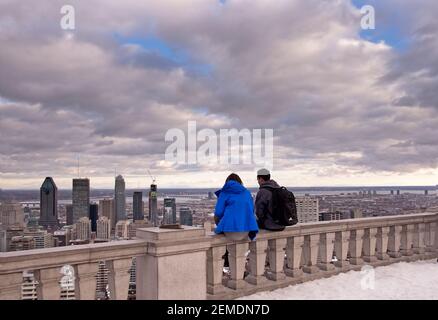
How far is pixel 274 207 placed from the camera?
25.0 feet

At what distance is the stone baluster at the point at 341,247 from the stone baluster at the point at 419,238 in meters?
2.82

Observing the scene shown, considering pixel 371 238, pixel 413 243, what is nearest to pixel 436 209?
pixel 413 243

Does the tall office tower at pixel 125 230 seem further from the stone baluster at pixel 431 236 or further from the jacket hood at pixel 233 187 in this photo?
the stone baluster at pixel 431 236

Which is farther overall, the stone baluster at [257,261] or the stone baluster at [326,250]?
the stone baluster at [326,250]

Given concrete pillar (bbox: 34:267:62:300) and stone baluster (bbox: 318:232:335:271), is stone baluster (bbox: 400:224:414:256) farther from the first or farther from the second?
concrete pillar (bbox: 34:267:62:300)

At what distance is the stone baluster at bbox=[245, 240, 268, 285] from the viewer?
755 centimetres

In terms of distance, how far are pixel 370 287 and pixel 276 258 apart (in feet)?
6.56

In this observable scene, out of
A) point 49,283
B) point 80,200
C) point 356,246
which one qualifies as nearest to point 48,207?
point 80,200

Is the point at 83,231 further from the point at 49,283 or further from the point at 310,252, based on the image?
the point at 49,283

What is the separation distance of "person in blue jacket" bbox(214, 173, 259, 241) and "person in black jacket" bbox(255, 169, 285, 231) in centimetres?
53

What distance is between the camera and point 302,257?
8.78m

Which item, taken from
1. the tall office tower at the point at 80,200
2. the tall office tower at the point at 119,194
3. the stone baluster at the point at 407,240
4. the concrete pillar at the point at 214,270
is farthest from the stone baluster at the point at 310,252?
the tall office tower at the point at 80,200

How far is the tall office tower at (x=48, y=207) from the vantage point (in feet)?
155
